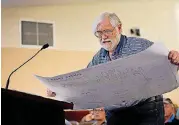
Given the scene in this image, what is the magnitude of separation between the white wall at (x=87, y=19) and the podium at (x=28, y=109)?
2651mm

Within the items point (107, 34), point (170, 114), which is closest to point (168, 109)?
point (170, 114)

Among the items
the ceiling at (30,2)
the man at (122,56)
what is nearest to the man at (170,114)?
the ceiling at (30,2)

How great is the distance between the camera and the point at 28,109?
3.07 ft

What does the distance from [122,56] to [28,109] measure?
1.97ft

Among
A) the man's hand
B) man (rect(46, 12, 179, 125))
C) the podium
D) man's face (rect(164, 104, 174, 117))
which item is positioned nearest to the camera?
the podium

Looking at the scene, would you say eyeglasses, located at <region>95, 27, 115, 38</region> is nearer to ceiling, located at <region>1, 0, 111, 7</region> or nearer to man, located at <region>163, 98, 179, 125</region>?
man, located at <region>163, 98, 179, 125</region>

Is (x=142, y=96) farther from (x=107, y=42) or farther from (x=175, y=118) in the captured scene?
(x=175, y=118)

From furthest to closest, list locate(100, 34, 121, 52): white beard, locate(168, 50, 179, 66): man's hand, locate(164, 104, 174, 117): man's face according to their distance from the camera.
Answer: locate(164, 104, 174, 117): man's face, locate(100, 34, 121, 52): white beard, locate(168, 50, 179, 66): man's hand

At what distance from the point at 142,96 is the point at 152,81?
9 centimetres

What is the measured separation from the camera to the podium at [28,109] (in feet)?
2.83

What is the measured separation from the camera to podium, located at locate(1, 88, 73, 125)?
34.0 inches

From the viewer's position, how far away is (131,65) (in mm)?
1151

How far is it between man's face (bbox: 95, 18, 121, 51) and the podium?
0.49m

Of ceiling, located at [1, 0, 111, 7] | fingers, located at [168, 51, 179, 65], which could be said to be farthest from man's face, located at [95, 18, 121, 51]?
ceiling, located at [1, 0, 111, 7]
